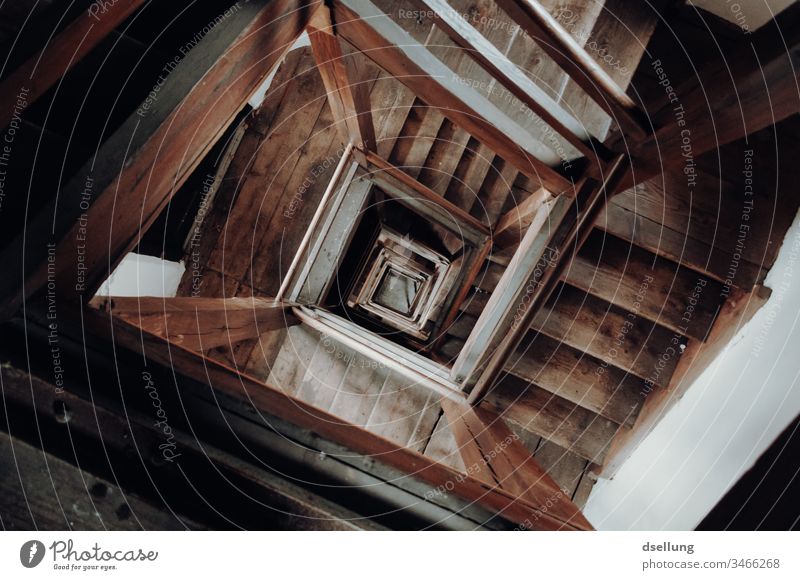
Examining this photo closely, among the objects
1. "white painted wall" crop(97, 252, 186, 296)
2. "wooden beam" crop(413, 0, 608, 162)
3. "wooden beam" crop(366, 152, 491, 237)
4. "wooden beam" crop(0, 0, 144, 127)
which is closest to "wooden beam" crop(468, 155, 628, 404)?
"wooden beam" crop(413, 0, 608, 162)

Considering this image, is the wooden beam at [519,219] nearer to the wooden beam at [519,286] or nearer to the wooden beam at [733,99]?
the wooden beam at [519,286]

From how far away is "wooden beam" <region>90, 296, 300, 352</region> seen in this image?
1.31 metres

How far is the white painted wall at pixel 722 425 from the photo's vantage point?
1279 millimetres

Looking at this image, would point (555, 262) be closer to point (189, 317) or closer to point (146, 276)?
point (189, 317)

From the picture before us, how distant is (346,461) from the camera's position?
1.26 m

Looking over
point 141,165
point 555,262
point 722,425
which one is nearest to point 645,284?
point 555,262

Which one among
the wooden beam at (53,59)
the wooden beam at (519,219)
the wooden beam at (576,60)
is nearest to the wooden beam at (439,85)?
the wooden beam at (519,219)

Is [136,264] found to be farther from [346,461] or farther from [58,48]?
[346,461]

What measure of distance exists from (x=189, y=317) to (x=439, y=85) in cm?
149

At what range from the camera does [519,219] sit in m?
3.21

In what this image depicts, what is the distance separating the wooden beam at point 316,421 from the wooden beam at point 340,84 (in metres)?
1.53

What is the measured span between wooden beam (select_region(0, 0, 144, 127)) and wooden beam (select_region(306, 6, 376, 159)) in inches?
35.6
